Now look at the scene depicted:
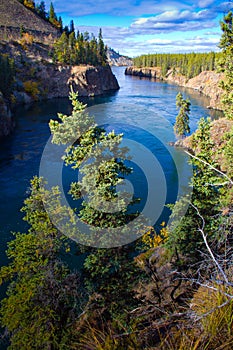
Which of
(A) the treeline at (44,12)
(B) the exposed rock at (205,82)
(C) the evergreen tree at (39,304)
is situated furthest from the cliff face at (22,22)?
(C) the evergreen tree at (39,304)

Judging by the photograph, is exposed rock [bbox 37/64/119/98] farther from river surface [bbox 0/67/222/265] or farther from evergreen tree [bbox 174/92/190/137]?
evergreen tree [bbox 174/92/190/137]

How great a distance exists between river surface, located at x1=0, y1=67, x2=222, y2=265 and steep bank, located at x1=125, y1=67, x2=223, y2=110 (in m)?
7.90

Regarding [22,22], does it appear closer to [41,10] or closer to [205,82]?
[41,10]

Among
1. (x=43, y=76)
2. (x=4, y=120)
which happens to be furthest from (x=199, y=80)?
(x=4, y=120)

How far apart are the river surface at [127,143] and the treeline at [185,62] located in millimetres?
60785

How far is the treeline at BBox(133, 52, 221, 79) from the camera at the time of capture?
136300 mm

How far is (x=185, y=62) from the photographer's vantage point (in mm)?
154000

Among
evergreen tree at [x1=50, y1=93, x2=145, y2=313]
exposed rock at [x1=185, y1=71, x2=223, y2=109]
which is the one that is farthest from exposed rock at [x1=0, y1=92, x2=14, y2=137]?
exposed rock at [x1=185, y1=71, x2=223, y2=109]

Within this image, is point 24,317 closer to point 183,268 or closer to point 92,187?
point 92,187

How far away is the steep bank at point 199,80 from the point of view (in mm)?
90500

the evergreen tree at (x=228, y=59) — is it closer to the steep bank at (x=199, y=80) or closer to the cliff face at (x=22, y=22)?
the steep bank at (x=199, y=80)

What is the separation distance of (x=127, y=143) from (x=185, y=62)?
12252 centimetres

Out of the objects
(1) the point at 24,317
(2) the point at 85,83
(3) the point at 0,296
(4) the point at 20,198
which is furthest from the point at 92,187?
(2) the point at 85,83

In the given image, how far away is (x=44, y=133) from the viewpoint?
57094mm
